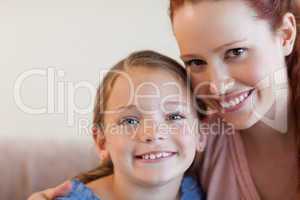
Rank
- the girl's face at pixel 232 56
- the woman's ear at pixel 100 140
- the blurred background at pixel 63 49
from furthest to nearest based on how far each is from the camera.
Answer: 1. the blurred background at pixel 63 49
2. the woman's ear at pixel 100 140
3. the girl's face at pixel 232 56

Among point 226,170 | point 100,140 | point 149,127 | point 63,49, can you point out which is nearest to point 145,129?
point 149,127

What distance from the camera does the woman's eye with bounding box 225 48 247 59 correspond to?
33.0 inches

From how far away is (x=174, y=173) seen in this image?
2.84 feet

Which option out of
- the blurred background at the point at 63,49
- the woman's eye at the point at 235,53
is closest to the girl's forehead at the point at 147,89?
the woman's eye at the point at 235,53

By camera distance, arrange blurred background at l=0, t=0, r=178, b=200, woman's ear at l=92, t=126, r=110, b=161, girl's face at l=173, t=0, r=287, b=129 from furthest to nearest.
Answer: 1. blurred background at l=0, t=0, r=178, b=200
2. woman's ear at l=92, t=126, r=110, b=161
3. girl's face at l=173, t=0, r=287, b=129

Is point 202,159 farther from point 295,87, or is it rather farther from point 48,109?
point 48,109

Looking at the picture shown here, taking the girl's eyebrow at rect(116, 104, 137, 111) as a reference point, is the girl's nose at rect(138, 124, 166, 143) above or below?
below

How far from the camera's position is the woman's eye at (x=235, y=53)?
84 centimetres

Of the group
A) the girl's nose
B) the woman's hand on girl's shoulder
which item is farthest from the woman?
the woman's hand on girl's shoulder

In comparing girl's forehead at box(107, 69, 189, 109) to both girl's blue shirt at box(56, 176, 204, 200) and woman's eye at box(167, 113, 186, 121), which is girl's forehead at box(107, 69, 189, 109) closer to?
woman's eye at box(167, 113, 186, 121)

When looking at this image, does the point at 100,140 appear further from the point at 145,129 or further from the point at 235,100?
the point at 235,100

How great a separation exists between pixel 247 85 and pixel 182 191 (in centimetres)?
26

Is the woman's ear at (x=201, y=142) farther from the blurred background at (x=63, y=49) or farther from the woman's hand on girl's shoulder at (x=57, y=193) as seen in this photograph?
the blurred background at (x=63, y=49)

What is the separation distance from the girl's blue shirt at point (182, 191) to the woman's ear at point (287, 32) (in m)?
0.33
